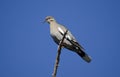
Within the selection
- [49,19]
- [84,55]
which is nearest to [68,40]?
[84,55]

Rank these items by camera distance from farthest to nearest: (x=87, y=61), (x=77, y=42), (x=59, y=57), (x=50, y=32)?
(x=50, y=32), (x=77, y=42), (x=87, y=61), (x=59, y=57)

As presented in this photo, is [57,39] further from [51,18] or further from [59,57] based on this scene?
[59,57]

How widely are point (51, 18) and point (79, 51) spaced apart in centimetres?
255

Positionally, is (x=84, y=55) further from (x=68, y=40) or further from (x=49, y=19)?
(x=49, y=19)

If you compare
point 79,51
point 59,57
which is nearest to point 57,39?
point 79,51

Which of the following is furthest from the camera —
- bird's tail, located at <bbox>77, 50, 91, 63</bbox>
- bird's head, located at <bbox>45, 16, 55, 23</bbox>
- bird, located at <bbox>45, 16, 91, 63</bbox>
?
bird's head, located at <bbox>45, 16, 55, 23</bbox>

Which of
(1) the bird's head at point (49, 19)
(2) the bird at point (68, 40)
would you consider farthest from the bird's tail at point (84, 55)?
(1) the bird's head at point (49, 19)

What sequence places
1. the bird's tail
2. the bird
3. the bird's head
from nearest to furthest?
the bird's tail
the bird
the bird's head

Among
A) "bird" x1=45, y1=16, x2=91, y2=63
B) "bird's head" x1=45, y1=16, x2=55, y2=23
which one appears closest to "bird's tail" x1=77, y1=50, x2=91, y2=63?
"bird" x1=45, y1=16, x2=91, y2=63

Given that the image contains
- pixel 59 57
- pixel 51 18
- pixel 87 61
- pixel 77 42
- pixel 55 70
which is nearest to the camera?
pixel 55 70

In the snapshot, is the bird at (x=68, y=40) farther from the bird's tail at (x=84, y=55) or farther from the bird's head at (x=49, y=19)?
the bird's head at (x=49, y=19)

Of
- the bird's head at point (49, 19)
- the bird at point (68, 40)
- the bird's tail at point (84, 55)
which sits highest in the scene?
the bird's head at point (49, 19)

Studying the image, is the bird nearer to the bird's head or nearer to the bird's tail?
the bird's tail

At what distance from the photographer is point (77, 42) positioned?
8297mm
